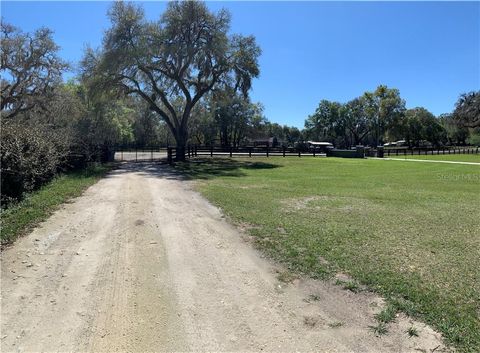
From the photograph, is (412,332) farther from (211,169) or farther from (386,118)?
(386,118)

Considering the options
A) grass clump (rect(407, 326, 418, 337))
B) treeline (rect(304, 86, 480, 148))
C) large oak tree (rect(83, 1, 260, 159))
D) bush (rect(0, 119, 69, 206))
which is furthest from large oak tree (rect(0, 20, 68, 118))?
treeline (rect(304, 86, 480, 148))

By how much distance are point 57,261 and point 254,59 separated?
29002 millimetres

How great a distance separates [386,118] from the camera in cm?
6662

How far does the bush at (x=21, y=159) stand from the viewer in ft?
30.0

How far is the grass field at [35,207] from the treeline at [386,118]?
63365mm

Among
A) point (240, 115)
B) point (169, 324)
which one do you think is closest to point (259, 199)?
point (169, 324)

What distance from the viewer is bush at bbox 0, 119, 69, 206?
9148mm

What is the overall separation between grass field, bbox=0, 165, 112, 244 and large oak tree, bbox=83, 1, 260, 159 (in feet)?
58.4


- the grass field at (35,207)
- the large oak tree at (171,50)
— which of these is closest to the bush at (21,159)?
the grass field at (35,207)

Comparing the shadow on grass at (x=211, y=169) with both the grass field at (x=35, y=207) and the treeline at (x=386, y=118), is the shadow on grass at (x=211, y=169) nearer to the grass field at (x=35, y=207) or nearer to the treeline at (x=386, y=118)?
the grass field at (x=35, y=207)

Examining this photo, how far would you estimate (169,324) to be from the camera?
3.56m

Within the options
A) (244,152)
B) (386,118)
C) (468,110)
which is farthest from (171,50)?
(468,110)

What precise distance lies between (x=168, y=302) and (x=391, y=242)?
407 centimetres

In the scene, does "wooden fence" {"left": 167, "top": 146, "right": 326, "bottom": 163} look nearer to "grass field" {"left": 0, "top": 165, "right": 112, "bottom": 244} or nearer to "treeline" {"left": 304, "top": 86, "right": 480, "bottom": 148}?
"grass field" {"left": 0, "top": 165, "right": 112, "bottom": 244}
